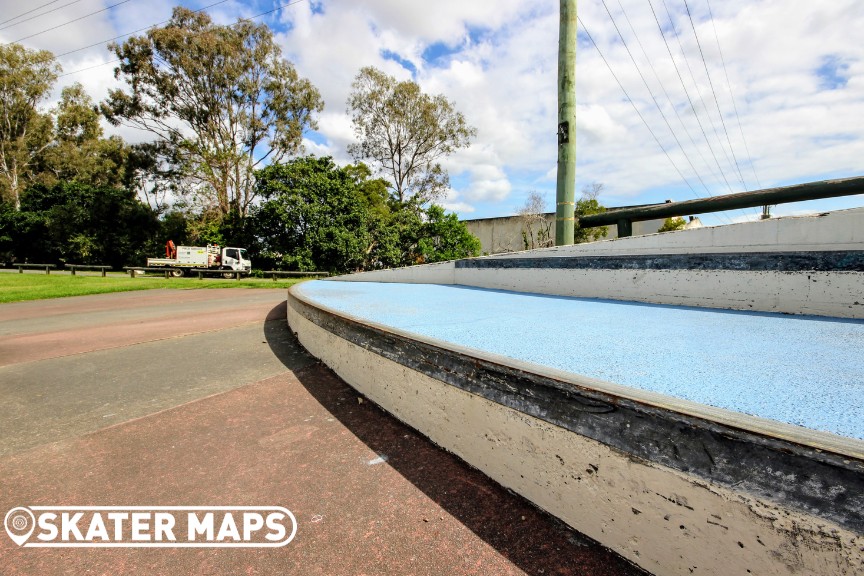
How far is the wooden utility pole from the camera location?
19.2 feet

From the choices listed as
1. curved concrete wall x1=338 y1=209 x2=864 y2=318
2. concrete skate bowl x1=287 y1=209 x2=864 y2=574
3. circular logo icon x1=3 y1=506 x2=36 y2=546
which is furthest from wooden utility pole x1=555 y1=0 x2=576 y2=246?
circular logo icon x1=3 y1=506 x2=36 y2=546

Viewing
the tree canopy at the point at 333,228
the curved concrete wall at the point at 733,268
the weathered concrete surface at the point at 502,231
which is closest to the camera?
the curved concrete wall at the point at 733,268

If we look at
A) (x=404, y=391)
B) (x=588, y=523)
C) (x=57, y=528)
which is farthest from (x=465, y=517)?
(x=57, y=528)

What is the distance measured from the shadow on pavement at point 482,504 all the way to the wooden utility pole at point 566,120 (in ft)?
14.3

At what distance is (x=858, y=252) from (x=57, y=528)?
492 centimetres

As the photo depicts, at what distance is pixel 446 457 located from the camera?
2156 mm

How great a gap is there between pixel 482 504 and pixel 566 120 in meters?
5.66

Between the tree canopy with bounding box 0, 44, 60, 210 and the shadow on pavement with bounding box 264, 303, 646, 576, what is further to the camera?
the tree canopy with bounding box 0, 44, 60, 210

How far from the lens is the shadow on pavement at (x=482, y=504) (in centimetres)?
143

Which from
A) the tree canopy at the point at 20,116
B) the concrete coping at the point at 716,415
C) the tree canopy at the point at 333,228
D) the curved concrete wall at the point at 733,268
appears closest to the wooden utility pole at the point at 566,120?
the curved concrete wall at the point at 733,268

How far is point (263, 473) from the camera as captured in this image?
2121 millimetres

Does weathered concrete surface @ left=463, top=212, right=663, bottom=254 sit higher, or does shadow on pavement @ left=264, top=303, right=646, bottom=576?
weathered concrete surface @ left=463, top=212, right=663, bottom=254

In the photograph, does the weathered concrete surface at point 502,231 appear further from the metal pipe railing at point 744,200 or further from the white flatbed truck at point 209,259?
the metal pipe railing at point 744,200

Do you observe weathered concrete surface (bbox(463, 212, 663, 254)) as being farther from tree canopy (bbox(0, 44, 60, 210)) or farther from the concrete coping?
tree canopy (bbox(0, 44, 60, 210))
